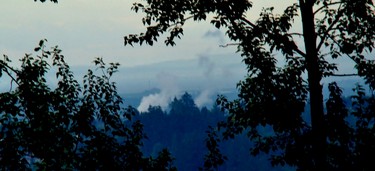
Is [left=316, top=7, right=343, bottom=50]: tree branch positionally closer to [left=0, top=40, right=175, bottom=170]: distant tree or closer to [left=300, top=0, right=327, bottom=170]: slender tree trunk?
[left=300, top=0, right=327, bottom=170]: slender tree trunk

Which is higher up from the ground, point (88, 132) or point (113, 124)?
point (113, 124)

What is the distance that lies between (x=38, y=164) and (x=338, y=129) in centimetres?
896

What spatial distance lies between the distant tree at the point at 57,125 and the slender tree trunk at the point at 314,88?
4.48 metres

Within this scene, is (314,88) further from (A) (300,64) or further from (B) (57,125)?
(B) (57,125)

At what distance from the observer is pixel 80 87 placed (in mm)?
11383

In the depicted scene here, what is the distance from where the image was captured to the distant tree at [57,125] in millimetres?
7638

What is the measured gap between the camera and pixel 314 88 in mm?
10398

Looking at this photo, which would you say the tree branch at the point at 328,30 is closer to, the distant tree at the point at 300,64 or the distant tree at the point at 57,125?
the distant tree at the point at 300,64

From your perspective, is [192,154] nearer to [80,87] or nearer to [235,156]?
[235,156]

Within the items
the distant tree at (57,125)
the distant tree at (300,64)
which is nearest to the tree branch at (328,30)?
the distant tree at (300,64)

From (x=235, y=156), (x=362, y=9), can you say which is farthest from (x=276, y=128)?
(x=235, y=156)

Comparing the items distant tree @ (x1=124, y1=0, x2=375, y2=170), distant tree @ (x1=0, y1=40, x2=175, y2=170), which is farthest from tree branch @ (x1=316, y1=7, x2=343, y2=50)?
distant tree @ (x1=0, y1=40, x2=175, y2=170)

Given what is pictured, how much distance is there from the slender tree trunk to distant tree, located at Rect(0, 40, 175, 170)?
4483mm

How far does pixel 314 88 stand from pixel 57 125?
23.4 feet
